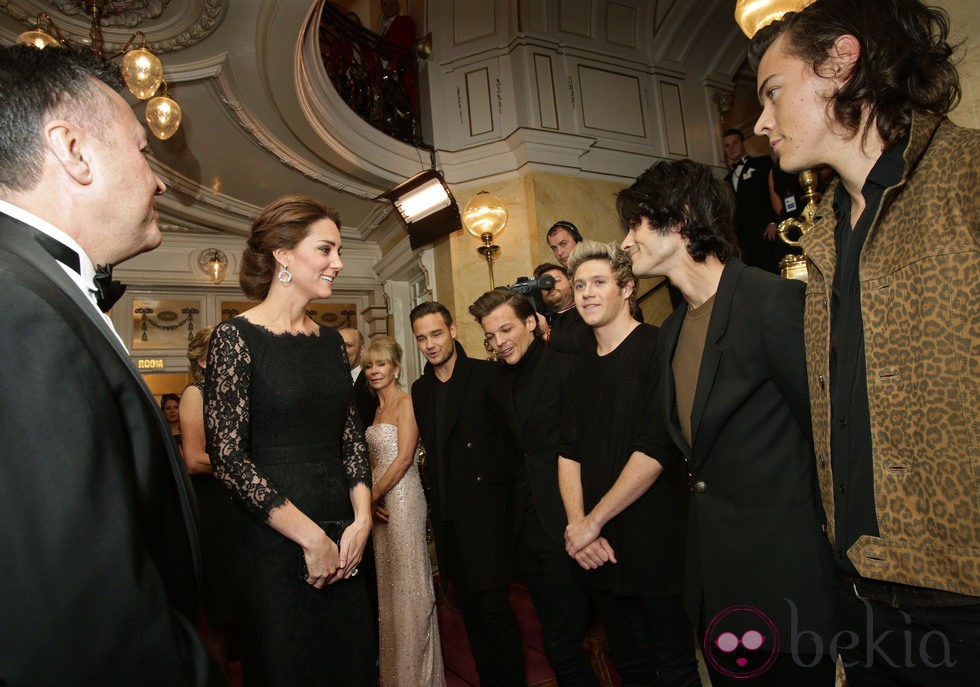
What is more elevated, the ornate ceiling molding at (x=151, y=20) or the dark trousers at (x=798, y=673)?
the ornate ceiling molding at (x=151, y=20)

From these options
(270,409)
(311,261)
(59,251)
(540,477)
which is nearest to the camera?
(59,251)

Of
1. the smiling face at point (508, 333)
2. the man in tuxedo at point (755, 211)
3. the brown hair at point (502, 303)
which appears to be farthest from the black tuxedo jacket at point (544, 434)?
the man in tuxedo at point (755, 211)

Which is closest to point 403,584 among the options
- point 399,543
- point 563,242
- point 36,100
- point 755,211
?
point 399,543

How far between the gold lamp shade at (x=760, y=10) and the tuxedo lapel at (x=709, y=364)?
255cm

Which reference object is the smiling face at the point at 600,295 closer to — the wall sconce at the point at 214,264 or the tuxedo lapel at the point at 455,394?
the tuxedo lapel at the point at 455,394

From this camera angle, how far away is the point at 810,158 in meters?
1.32

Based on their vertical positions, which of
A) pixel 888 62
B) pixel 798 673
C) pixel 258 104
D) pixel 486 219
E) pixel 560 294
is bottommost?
pixel 798 673

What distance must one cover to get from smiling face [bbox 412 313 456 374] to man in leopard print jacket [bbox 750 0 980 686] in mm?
2046

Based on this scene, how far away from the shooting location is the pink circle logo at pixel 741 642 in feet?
4.84

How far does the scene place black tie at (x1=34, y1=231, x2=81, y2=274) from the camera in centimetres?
93

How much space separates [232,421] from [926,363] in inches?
67.0

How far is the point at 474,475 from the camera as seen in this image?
2842mm

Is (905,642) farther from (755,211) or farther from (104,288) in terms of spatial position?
(755,211)

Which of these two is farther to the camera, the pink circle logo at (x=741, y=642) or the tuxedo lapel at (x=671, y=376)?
the tuxedo lapel at (x=671, y=376)
